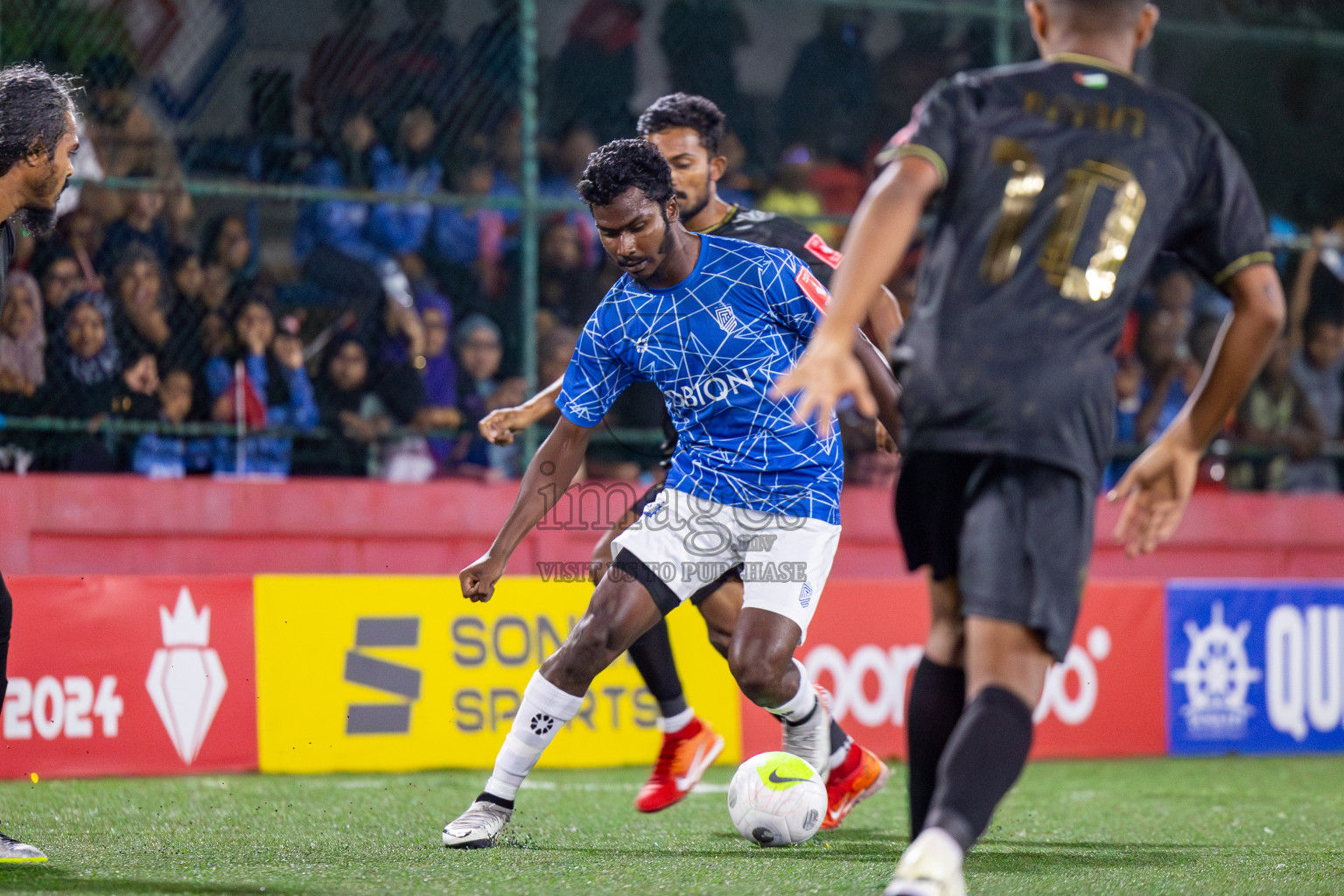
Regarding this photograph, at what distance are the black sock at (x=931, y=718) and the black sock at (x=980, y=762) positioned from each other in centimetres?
29

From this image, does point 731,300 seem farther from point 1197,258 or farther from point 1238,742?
point 1238,742

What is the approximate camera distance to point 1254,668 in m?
8.95

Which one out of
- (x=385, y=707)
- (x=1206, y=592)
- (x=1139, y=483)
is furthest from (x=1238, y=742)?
(x=1139, y=483)

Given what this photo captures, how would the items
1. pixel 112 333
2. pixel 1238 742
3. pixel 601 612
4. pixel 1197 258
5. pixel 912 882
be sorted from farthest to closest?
pixel 1238 742
pixel 112 333
pixel 601 612
pixel 1197 258
pixel 912 882

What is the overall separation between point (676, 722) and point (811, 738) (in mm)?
635

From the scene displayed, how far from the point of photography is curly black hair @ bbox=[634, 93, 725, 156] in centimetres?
557

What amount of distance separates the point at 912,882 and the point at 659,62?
8.39 m

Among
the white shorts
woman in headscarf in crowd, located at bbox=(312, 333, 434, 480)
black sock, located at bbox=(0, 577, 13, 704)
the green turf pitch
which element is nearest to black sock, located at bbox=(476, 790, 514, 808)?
the green turf pitch

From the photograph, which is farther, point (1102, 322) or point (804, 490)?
point (804, 490)

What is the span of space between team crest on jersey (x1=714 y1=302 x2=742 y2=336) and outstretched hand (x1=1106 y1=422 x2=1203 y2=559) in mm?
1676

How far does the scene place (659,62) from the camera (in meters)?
10.4

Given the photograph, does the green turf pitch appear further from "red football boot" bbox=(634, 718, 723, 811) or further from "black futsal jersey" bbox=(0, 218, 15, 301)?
"black futsal jersey" bbox=(0, 218, 15, 301)

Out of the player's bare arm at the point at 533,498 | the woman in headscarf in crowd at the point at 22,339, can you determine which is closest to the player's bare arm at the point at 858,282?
the player's bare arm at the point at 533,498

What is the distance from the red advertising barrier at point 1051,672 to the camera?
820 centimetres
